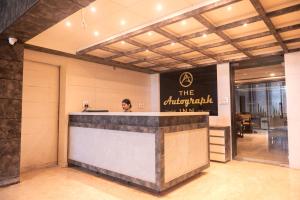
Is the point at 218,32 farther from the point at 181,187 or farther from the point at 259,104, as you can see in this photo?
the point at 259,104

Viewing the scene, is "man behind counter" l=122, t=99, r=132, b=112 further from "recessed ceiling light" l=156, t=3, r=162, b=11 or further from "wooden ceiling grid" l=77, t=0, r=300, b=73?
"recessed ceiling light" l=156, t=3, r=162, b=11

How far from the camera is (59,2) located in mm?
2480

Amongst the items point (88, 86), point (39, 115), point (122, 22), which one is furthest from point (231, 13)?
point (39, 115)

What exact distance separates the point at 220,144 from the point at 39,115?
15.1ft

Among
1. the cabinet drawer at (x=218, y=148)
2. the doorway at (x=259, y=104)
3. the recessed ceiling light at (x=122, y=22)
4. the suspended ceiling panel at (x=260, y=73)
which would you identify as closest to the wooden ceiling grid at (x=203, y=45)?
the recessed ceiling light at (x=122, y=22)

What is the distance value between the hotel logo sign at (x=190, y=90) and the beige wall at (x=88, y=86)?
96 cm

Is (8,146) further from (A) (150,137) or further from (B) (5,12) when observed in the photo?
(A) (150,137)

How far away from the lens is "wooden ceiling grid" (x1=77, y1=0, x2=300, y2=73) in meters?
3.39

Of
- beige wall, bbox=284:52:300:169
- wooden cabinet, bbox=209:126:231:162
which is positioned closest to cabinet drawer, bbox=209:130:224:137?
wooden cabinet, bbox=209:126:231:162

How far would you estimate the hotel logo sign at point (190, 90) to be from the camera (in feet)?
21.3

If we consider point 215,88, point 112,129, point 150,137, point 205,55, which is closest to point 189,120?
point 150,137

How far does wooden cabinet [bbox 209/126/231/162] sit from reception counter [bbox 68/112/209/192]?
1.17 meters

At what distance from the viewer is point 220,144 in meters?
5.62

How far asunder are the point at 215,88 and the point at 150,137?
369 cm
